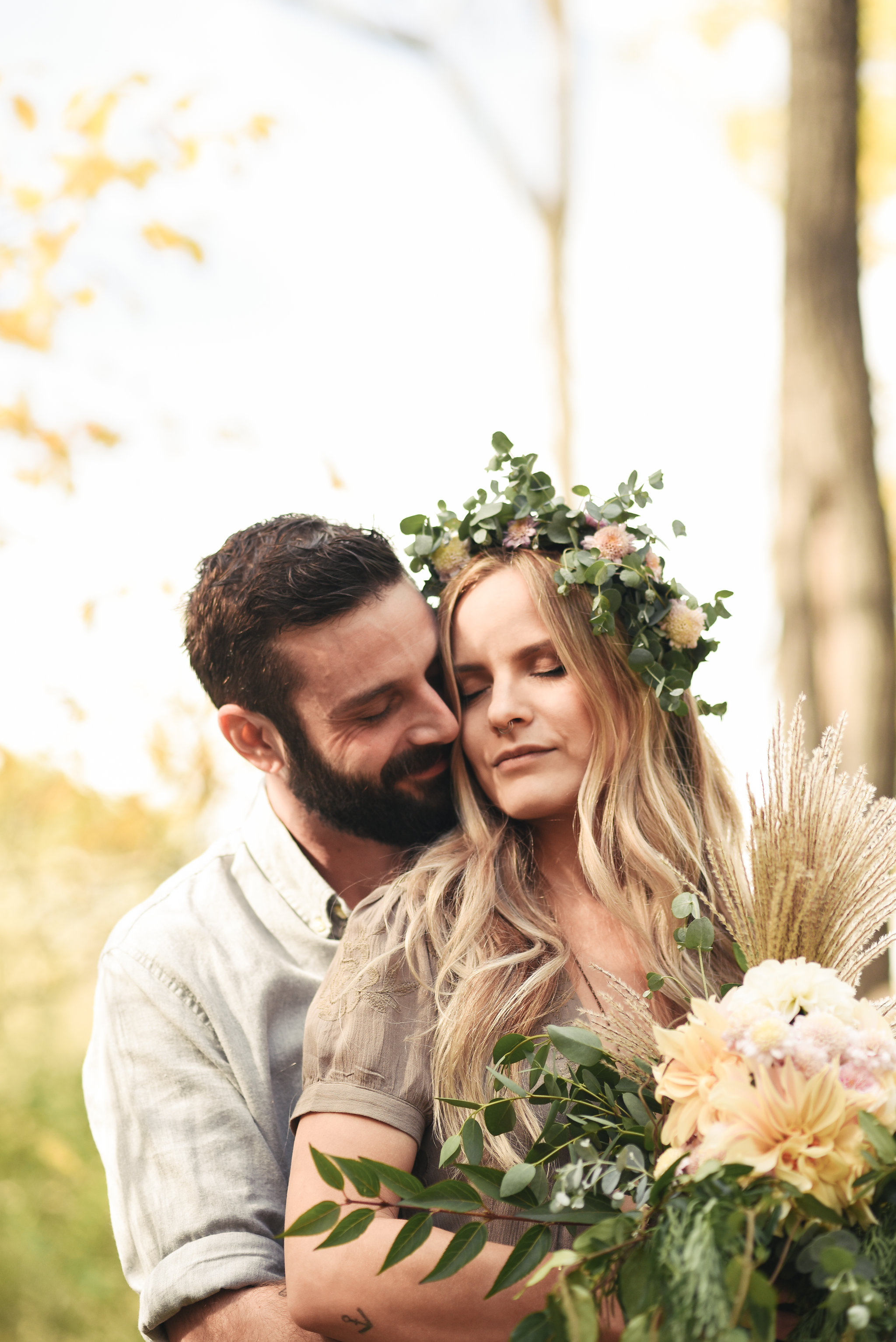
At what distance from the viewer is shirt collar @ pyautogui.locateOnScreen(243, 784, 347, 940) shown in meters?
2.54

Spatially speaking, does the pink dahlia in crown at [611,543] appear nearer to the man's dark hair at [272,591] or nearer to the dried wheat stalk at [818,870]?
the man's dark hair at [272,591]

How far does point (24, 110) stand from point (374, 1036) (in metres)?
4.51

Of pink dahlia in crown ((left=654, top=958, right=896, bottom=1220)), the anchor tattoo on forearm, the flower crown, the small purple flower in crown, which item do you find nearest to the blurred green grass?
the flower crown

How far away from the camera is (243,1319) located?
6.69ft

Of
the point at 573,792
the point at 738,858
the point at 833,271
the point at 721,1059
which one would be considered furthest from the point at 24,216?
the point at 721,1059

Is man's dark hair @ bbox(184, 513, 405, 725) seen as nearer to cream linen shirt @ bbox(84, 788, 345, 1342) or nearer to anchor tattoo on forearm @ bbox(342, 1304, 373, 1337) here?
cream linen shirt @ bbox(84, 788, 345, 1342)

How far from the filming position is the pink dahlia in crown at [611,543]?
7.61 feet

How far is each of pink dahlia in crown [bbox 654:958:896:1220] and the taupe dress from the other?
17.6 inches

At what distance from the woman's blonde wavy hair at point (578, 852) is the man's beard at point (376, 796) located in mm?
76

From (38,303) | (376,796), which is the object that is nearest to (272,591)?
(376,796)

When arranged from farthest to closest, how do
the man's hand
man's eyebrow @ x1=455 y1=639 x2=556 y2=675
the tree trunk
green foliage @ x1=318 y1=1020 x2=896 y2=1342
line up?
1. the tree trunk
2. man's eyebrow @ x1=455 y1=639 x2=556 y2=675
3. the man's hand
4. green foliage @ x1=318 y1=1020 x2=896 y2=1342

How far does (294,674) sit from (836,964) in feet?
4.19

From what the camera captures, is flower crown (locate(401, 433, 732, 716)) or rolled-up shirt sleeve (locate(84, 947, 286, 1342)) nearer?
rolled-up shirt sleeve (locate(84, 947, 286, 1342))

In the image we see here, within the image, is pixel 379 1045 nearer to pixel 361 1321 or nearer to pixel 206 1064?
pixel 361 1321
